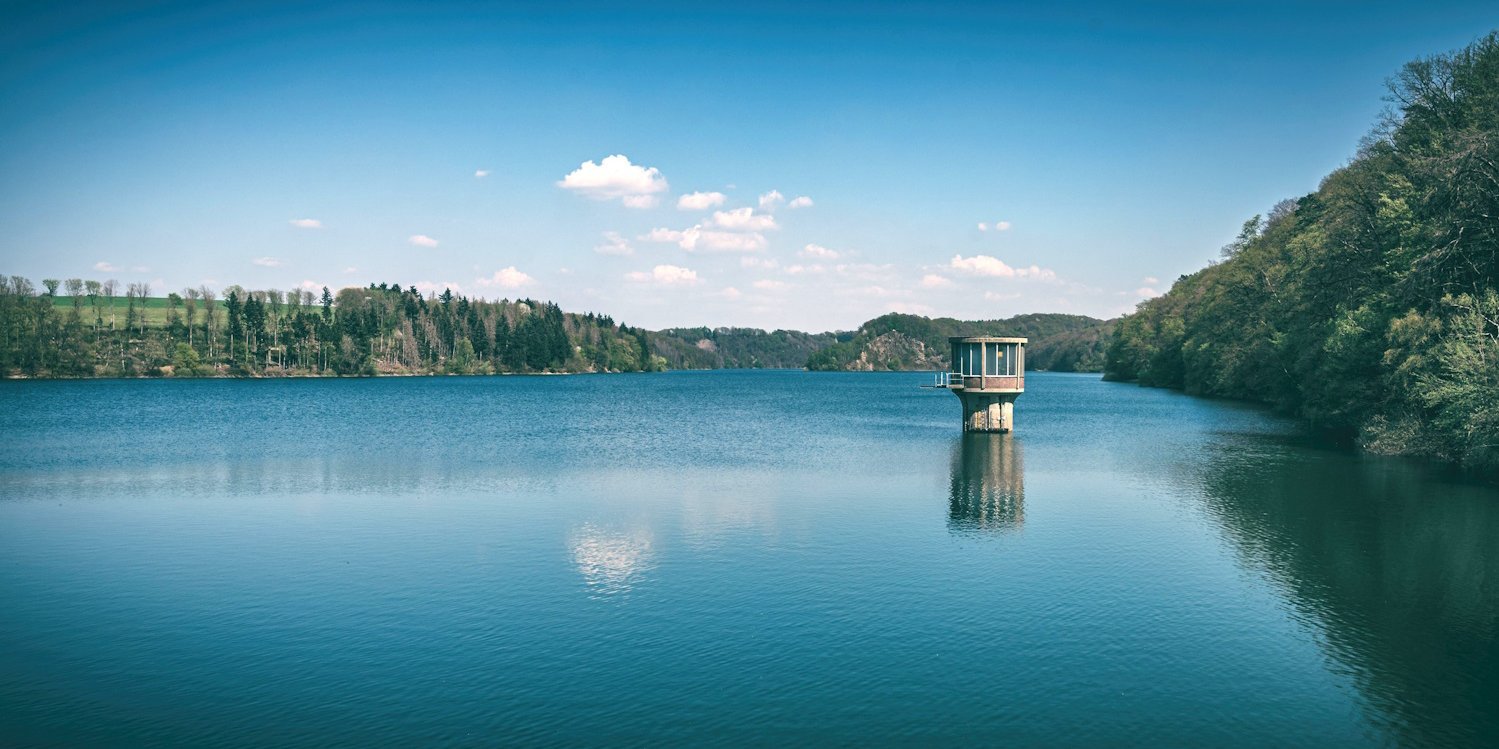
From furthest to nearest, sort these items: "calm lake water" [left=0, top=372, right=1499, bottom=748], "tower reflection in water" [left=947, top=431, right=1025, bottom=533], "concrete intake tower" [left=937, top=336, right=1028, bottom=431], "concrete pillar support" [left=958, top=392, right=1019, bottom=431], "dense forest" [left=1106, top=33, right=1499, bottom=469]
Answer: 1. "concrete pillar support" [left=958, top=392, right=1019, bottom=431]
2. "concrete intake tower" [left=937, top=336, right=1028, bottom=431]
3. "dense forest" [left=1106, top=33, right=1499, bottom=469]
4. "tower reflection in water" [left=947, top=431, right=1025, bottom=533]
5. "calm lake water" [left=0, top=372, right=1499, bottom=748]

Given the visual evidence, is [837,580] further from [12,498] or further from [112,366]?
[112,366]

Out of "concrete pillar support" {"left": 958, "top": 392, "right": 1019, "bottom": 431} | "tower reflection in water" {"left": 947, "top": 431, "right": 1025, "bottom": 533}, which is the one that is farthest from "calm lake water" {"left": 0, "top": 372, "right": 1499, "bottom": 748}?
"concrete pillar support" {"left": 958, "top": 392, "right": 1019, "bottom": 431}

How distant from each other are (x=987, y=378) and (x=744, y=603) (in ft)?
159

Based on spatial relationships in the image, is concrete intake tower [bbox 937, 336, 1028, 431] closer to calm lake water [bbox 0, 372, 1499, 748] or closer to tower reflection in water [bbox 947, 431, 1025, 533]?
tower reflection in water [bbox 947, 431, 1025, 533]

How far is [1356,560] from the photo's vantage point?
2908 centimetres

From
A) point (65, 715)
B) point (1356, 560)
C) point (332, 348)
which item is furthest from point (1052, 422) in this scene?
point (332, 348)

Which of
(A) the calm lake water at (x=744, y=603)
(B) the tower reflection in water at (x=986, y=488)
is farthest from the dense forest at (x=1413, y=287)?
(B) the tower reflection in water at (x=986, y=488)

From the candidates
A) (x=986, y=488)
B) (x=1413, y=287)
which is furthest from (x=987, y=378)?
(x=1413, y=287)

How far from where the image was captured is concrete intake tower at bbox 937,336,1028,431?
67.9 m

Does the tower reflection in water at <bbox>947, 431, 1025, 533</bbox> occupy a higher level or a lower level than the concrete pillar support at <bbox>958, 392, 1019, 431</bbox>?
lower

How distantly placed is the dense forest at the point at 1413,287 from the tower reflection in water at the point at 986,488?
805 inches

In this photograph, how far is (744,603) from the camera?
79.9ft

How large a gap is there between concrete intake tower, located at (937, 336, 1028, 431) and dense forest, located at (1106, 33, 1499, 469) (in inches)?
806

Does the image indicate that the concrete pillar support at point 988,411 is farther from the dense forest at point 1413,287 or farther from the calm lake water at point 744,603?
the dense forest at point 1413,287
